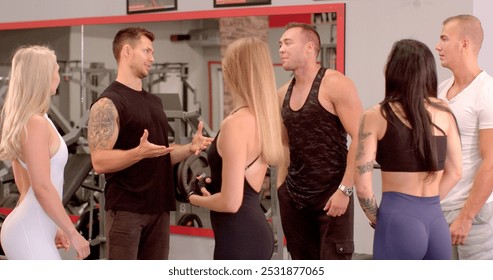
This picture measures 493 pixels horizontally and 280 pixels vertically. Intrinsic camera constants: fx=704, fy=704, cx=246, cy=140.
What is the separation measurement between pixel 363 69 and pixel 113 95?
203cm

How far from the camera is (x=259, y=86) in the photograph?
2.78 meters

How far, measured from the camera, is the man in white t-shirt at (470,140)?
9.72 feet

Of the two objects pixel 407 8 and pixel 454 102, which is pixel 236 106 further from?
pixel 407 8

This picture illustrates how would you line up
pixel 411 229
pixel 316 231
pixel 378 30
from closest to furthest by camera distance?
pixel 411 229 → pixel 316 231 → pixel 378 30

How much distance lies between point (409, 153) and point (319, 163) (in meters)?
0.74

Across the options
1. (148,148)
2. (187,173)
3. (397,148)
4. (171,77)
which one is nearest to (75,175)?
(187,173)

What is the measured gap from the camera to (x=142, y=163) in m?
3.29

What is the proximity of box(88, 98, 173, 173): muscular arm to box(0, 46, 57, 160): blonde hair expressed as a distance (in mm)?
470

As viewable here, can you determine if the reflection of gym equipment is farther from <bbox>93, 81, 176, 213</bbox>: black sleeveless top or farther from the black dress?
the black dress

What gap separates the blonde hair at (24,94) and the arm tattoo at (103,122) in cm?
47

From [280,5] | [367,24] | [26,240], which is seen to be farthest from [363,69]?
[26,240]

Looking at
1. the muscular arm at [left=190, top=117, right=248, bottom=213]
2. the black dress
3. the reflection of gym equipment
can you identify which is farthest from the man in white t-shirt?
the reflection of gym equipment

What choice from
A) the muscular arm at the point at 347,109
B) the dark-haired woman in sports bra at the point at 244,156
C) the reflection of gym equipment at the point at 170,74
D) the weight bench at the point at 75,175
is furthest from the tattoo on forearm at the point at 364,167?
the weight bench at the point at 75,175

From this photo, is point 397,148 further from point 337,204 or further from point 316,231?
point 316,231
